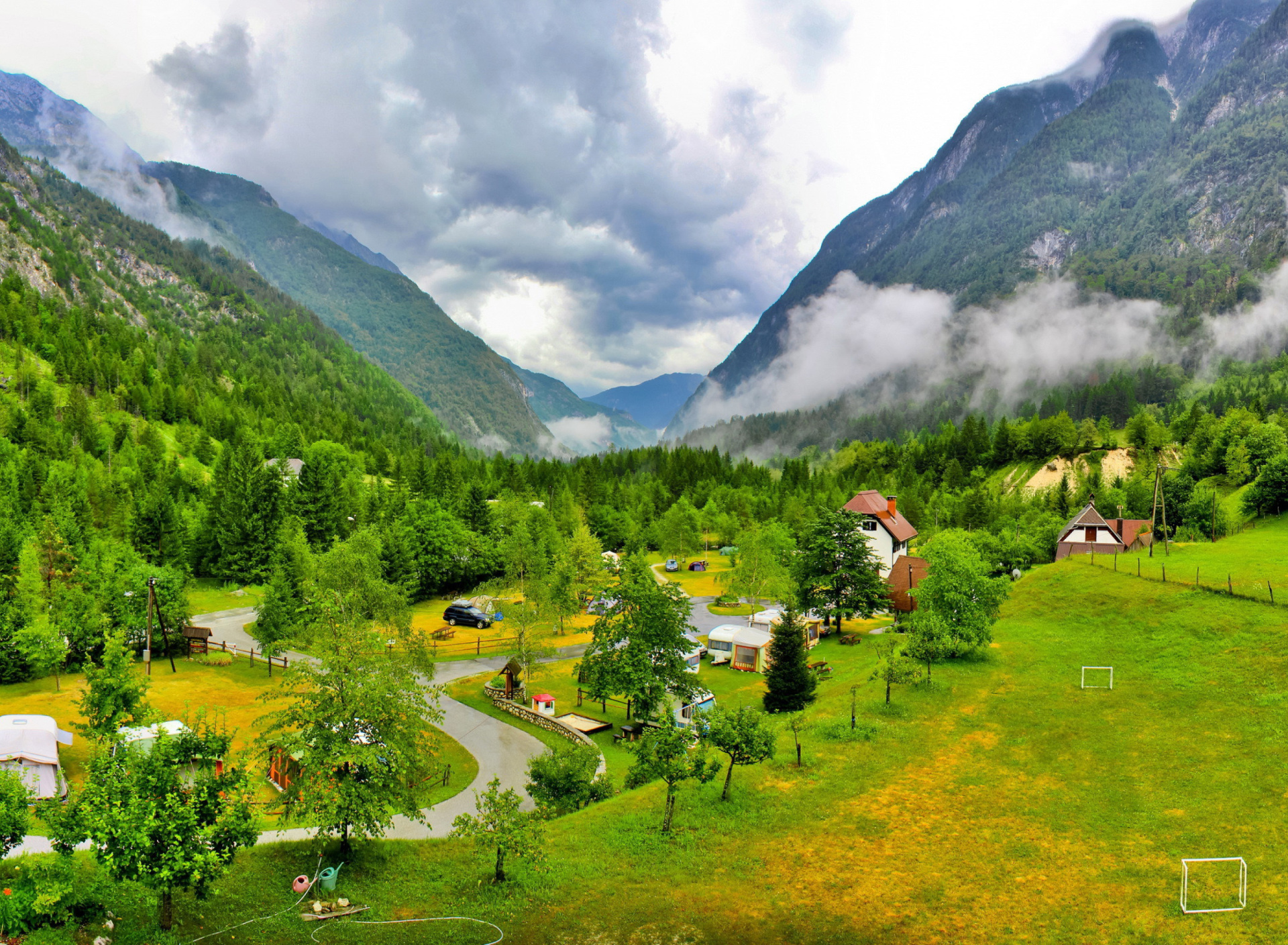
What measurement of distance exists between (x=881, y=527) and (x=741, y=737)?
6355 cm

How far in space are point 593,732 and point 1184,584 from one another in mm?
39282

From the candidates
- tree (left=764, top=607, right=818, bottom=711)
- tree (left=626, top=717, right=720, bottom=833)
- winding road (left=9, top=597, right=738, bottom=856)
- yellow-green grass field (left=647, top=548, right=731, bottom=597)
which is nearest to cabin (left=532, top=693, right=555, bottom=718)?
winding road (left=9, top=597, right=738, bottom=856)

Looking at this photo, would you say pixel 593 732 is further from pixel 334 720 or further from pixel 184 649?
pixel 184 649

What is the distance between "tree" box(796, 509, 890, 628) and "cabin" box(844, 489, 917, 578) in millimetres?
20187

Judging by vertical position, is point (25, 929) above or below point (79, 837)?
below

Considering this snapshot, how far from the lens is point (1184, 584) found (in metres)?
43.4

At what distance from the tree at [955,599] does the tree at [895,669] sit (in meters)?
2.94

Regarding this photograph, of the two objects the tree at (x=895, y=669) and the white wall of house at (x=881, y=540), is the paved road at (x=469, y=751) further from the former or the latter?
the white wall of house at (x=881, y=540)

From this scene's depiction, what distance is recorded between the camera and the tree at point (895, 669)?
34781 mm

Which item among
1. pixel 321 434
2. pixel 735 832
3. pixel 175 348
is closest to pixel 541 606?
pixel 735 832

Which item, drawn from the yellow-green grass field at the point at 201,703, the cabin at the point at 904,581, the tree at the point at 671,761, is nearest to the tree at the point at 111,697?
the yellow-green grass field at the point at 201,703

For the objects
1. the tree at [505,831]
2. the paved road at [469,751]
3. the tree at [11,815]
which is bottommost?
the paved road at [469,751]

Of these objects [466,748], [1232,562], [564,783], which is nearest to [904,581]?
[1232,562]

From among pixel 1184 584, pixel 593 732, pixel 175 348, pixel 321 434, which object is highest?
pixel 175 348
